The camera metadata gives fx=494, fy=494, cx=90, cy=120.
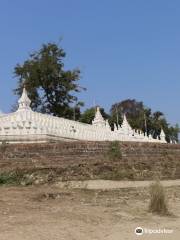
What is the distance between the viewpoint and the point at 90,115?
61.9 meters

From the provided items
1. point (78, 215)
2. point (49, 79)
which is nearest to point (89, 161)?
point (78, 215)

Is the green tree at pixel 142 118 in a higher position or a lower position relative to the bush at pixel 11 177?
higher

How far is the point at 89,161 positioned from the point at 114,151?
5.03ft

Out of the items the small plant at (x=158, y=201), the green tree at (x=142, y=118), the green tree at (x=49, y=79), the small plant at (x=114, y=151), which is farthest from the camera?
the green tree at (x=142, y=118)

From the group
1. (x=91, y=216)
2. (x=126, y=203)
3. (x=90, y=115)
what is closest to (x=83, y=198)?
(x=126, y=203)

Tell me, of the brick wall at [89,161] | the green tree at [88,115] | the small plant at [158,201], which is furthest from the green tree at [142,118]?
the small plant at [158,201]

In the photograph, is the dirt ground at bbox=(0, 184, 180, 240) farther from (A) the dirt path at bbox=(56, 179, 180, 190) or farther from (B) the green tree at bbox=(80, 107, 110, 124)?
(B) the green tree at bbox=(80, 107, 110, 124)

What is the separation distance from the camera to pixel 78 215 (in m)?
10.1

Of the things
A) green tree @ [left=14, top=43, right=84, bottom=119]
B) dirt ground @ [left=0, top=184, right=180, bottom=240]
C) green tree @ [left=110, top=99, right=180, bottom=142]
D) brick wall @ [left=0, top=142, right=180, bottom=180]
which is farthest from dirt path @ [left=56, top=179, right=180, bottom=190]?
green tree @ [left=110, top=99, right=180, bottom=142]

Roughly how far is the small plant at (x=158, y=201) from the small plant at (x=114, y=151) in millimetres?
7624

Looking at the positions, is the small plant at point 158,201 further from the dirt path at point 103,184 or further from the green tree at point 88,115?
the green tree at point 88,115

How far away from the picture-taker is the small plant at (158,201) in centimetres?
1061

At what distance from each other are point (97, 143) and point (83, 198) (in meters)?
6.07

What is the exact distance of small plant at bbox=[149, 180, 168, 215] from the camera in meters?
10.6
